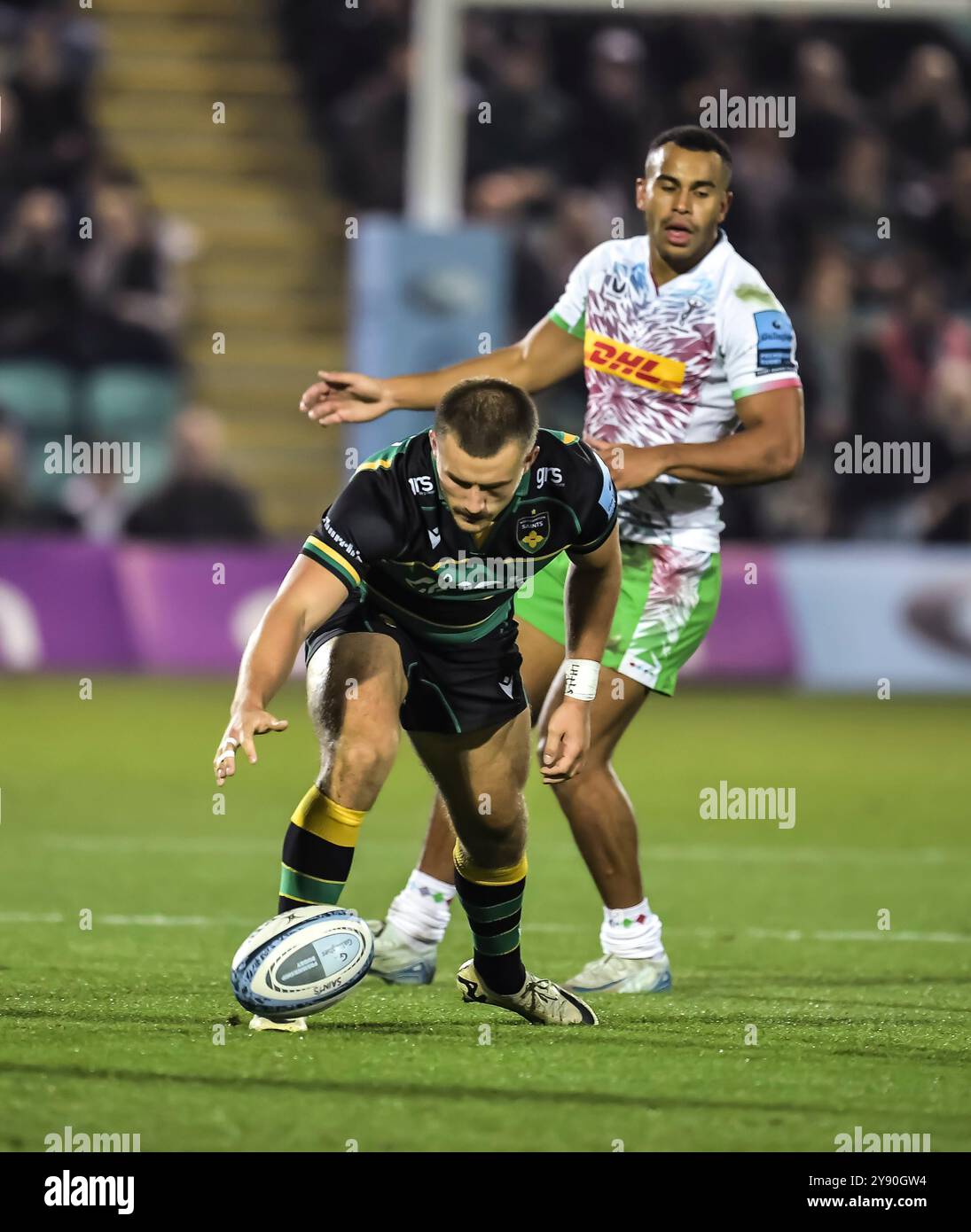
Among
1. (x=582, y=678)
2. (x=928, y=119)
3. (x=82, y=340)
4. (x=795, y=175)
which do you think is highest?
(x=928, y=119)

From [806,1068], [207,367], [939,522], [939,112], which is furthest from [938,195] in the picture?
[806,1068]

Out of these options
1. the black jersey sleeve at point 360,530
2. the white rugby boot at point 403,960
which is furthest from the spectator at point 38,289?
the black jersey sleeve at point 360,530

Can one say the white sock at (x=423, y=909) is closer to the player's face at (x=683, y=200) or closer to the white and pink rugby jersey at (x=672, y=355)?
the white and pink rugby jersey at (x=672, y=355)

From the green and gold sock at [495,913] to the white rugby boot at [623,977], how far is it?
649 mm

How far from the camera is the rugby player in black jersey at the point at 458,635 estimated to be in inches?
198

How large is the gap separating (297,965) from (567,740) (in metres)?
0.93

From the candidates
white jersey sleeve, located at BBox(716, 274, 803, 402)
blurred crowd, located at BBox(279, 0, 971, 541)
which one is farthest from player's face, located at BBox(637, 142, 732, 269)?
blurred crowd, located at BBox(279, 0, 971, 541)

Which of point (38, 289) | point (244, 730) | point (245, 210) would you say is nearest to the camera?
point (244, 730)

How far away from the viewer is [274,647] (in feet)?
16.0

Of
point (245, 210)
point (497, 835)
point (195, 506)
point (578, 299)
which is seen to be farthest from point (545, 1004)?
point (245, 210)

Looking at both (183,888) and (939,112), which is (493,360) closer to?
(183,888)

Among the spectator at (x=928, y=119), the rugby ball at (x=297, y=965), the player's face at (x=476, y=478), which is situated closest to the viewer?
the player's face at (x=476, y=478)

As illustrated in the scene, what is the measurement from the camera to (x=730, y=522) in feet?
52.2

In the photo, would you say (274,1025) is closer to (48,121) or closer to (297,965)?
(297,965)
